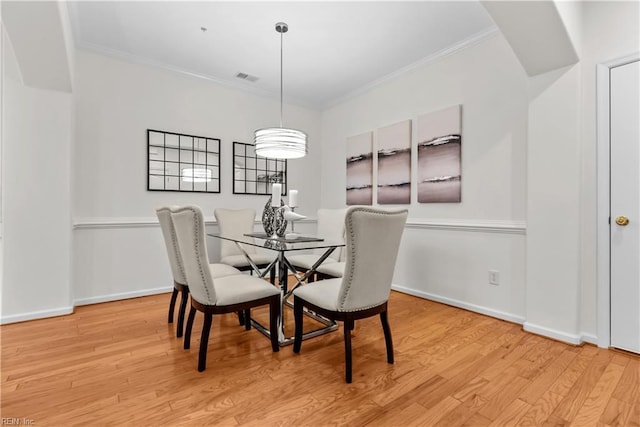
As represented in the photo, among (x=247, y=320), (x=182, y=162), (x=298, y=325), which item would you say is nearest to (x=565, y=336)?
(x=298, y=325)

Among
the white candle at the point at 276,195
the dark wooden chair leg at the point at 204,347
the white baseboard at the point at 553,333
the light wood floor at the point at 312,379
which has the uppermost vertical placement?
the white candle at the point at 276,195

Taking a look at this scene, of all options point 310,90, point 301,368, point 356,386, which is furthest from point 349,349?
point 310,90

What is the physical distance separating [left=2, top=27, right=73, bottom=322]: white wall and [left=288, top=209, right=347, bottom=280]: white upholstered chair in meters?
2.10

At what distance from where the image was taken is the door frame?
217 centimetres

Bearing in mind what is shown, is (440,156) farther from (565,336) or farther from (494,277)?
(565,336)

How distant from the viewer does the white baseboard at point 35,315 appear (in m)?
2.56

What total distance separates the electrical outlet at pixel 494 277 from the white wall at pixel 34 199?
12.6 ft

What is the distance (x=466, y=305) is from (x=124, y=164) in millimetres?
3826

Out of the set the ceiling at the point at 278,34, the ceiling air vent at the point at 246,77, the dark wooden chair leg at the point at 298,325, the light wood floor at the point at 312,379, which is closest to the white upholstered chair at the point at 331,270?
the light wood floor at the point at 312,379

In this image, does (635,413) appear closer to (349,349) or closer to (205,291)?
(349,349)

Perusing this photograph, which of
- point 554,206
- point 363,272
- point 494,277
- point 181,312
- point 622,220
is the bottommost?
point 181,312

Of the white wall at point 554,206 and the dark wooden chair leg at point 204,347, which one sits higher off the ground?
the white wall at point 554,206

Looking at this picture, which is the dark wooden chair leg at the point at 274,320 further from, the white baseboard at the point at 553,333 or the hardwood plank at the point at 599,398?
the white baseboard at the point at 553,333

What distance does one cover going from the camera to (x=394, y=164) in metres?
3.70
